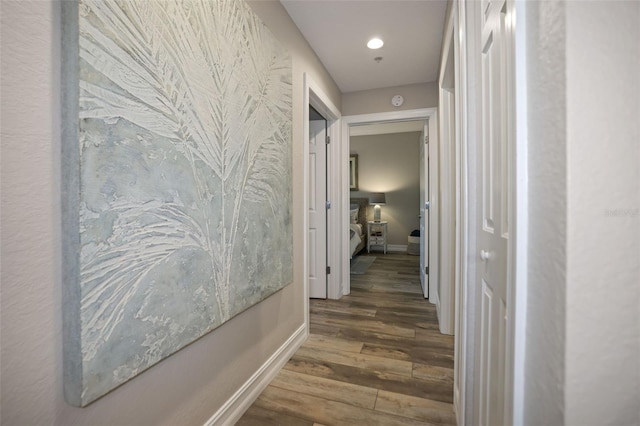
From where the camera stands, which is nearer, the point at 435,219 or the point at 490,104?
the point at 490,104

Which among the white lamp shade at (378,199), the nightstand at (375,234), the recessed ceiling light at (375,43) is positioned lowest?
the nightstand at (375,234)

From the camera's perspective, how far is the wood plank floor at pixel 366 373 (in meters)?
1.53

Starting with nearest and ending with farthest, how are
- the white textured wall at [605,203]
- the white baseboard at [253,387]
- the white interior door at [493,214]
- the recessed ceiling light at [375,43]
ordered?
the white textured wall at [605,203] < the white interior door at [493,214] < the white baseboard at [253,387] < the recessed ceiling light at [375,43]

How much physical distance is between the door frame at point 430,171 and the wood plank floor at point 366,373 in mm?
424

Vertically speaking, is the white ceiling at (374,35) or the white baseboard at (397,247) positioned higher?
the white ceiling at (374,35)

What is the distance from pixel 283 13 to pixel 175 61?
129cm

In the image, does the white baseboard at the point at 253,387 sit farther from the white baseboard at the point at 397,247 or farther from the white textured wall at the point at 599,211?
the white baseboard at the point at 397,247

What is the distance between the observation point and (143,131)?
0.97 meters

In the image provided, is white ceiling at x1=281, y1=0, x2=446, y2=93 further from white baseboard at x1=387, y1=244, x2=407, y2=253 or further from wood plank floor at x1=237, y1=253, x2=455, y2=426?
white baseboard at x1=387, y1=244, x2=407, y2=253

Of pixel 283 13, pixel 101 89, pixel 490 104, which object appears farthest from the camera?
pixel 283 13

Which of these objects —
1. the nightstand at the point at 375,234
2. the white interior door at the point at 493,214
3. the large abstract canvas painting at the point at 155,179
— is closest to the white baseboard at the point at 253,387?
the large abstract canvas painting at the point at 155,179

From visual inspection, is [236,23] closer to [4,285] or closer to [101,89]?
[101,89]

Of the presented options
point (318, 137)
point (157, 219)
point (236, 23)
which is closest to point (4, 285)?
point (157, 219)

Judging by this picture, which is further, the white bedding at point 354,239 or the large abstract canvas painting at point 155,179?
the white bedding at point 354,239
